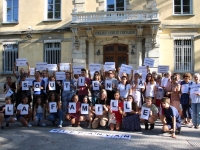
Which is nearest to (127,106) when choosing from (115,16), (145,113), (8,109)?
(145,113)

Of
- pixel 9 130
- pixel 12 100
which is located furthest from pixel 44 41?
pixel 9 130

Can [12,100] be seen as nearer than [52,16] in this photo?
Yes

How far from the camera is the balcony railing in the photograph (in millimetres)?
13945

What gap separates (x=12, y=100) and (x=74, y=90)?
2278 mm

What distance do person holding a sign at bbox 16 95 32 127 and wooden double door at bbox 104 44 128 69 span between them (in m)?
7.97

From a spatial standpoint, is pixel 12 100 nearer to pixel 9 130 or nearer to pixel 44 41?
pixel 9 130

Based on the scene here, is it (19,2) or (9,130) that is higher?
(19,2)

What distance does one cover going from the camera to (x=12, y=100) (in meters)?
9.02

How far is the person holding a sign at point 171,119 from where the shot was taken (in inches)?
280

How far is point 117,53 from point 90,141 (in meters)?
9.52

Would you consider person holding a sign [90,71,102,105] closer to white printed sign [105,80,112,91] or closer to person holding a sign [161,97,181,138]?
white printed sign [105,80,112,91]

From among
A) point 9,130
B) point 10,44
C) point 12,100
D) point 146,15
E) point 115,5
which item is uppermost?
point 115,5

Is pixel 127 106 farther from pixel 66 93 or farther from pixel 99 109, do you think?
pixel 66 93

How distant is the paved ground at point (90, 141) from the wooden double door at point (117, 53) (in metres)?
8.09
